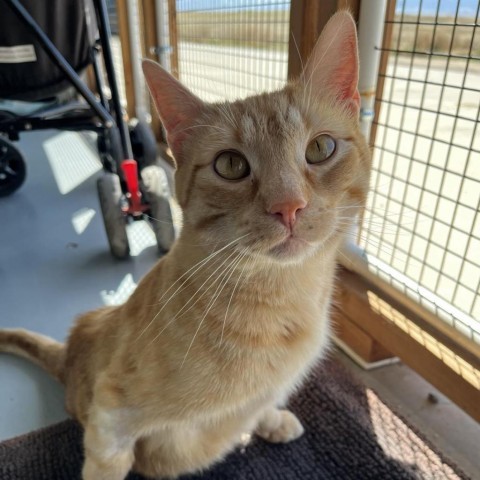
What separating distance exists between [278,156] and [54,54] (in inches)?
51.0

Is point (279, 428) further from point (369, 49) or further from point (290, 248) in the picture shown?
point (369, 49)

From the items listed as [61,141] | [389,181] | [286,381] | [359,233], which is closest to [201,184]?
[286,381]

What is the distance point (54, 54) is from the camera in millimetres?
1694

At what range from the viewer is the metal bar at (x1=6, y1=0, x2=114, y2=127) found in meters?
1.61

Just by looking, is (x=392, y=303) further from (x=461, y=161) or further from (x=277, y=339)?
(x=277, y=339)

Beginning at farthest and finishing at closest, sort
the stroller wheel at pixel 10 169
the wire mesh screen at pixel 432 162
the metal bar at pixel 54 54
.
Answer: the stroller wheel at pixel 10 169, the metal bar at pixel 54 54, the wire mesh screen at pixel 432 162

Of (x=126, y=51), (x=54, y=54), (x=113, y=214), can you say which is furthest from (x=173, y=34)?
(x=113, y=214)

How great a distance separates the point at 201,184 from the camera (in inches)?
32.8

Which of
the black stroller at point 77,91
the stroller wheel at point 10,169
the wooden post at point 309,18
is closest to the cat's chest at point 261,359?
the wooden post at point 309,18

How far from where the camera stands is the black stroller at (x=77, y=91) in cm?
180

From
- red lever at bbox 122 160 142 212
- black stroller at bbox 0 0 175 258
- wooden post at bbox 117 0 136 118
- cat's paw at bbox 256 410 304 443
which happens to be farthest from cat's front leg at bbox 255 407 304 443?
wooden post at bbox 117 0 136 118

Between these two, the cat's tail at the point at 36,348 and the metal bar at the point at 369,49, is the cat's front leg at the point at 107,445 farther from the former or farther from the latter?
→ the metal bar at the point at 369,49

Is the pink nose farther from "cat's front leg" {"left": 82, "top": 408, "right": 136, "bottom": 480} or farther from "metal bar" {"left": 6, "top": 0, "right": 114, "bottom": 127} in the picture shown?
"metal bar" {"left": 6, "top": 0, "right": 114, "bottom": 127}

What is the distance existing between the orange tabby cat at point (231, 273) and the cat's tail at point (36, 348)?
1.10 feet
